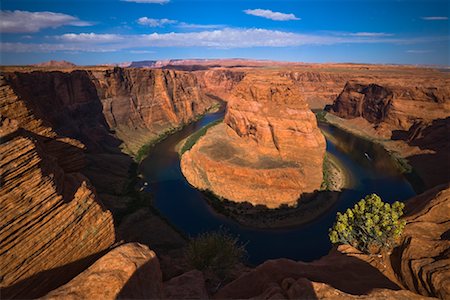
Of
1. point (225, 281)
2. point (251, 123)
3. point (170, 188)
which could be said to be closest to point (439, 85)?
point (251, 123)

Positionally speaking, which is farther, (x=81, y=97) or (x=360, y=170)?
(x=81, y=97)

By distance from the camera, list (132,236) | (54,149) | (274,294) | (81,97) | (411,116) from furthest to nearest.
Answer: (411,116)
(81,97)
(132,236)
(54,149)
(274,294)

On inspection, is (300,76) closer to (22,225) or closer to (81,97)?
(81,97)

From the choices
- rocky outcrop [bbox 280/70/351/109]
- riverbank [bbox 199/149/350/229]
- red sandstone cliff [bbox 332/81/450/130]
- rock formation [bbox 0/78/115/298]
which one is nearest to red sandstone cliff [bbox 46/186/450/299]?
rock formation [bbox 0/78/115/298]


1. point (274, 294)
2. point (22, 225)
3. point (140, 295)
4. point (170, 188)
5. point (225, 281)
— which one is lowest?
point (170, 188)

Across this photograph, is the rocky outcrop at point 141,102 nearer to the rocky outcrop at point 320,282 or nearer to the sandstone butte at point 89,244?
the sandstone butte at point 89,244

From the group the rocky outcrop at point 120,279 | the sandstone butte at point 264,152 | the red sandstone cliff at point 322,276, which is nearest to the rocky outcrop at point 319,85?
the sandstone butte at point 264,152

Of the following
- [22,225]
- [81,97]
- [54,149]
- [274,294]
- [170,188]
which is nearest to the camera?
[22,225]

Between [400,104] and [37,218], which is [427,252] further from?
[400,104]
